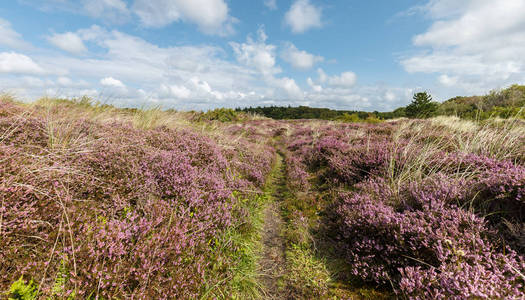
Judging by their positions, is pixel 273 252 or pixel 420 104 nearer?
pixel 273 252

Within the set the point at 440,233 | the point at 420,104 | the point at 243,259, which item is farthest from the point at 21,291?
the point at 420,104

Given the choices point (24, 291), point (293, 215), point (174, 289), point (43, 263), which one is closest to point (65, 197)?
point (43, 263)

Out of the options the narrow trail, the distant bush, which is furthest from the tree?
the narrow trail

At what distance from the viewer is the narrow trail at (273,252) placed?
3043mm

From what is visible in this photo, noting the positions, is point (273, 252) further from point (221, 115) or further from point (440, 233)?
point (221, 115)

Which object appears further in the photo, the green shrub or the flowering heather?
the flowering heather

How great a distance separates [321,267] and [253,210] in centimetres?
194

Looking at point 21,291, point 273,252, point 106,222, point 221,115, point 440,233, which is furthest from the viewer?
point 221,115

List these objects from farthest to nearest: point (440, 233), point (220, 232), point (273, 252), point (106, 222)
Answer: point (273, 252) < point (220, 232) < point (440, 233) < point (106, 222)

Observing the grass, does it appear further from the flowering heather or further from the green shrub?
the green shrub

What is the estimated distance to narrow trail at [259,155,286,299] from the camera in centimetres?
304

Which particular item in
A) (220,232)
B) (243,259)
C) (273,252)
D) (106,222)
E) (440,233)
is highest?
(106,222)

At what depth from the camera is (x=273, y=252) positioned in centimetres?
383

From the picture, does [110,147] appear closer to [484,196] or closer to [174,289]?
[174,289]
